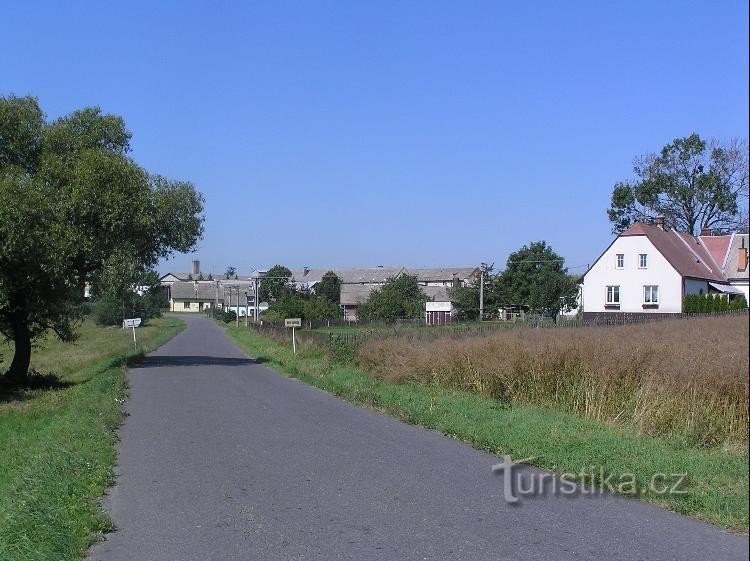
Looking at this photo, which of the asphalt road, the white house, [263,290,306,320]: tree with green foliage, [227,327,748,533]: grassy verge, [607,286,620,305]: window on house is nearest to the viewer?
the white house

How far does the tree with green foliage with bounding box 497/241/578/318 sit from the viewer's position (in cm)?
6406

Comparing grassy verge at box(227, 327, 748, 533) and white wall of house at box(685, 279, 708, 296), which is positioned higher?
white wall of house at box(685, 279, 708, 296)

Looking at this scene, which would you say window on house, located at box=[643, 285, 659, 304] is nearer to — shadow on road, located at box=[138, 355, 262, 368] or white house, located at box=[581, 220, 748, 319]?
white house, located at box=[581, 220, 748, 319]

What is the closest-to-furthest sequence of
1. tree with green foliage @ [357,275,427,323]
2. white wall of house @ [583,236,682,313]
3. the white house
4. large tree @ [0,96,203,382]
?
the white house, white wall of house @ [583,236,682,313], large tree @ [0,96,203,382], tree with green foliage @ [357,275,427,323]

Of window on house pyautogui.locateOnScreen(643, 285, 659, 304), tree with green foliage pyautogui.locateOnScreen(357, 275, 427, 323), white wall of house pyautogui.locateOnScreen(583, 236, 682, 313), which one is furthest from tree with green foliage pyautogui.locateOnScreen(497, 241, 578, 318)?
window on house pyautogui.locateOnScreen(643, 285, 659, 304)

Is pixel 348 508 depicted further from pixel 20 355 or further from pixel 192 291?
pixel 192 291

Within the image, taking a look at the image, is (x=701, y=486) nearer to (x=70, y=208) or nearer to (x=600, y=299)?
(x=70, y=208)

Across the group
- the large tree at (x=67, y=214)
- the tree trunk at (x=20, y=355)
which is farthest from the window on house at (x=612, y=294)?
the tree trunk at (x=20, y=355)

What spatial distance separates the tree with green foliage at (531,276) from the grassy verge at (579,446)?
45.9 meters

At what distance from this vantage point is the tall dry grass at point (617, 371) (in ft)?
18.7

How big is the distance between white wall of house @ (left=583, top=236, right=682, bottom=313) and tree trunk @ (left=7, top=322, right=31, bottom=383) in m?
21.7

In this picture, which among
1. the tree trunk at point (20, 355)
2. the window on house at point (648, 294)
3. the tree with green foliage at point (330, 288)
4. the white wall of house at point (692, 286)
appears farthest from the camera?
the tree with green foliage at point (330, 288)

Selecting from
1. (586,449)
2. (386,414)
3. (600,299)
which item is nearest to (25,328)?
(386,414)

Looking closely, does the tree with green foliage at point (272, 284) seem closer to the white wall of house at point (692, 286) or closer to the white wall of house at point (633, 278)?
the white wall of house at point (633, 278)
